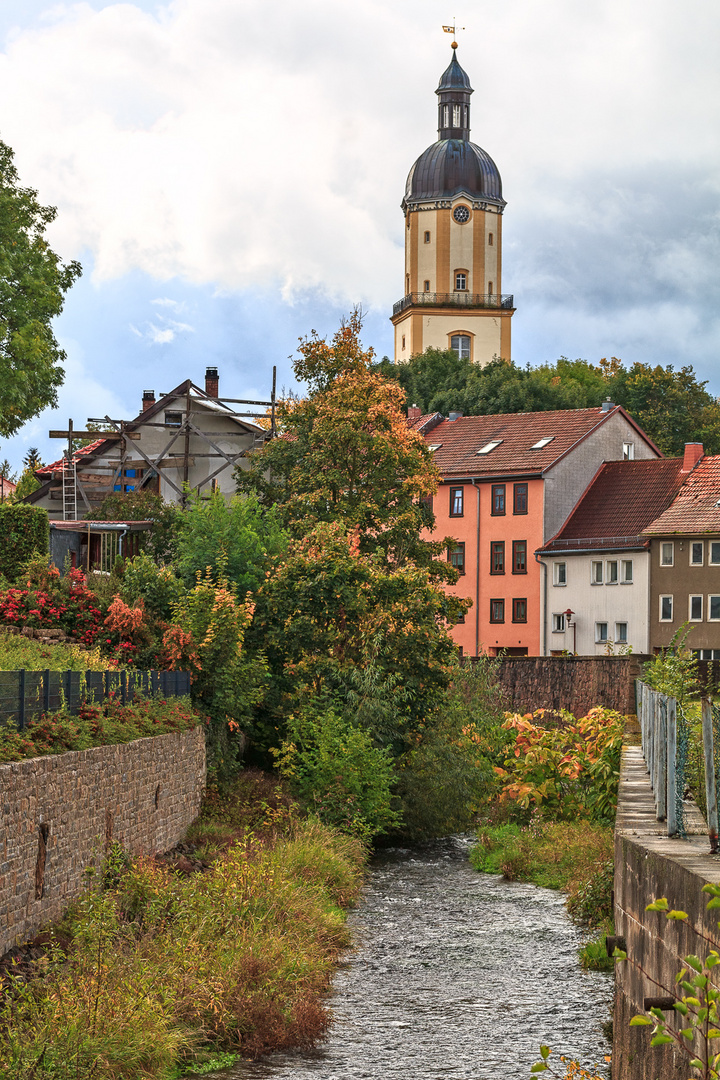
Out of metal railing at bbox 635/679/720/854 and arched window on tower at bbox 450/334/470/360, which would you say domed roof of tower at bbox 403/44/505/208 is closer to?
arched window on tower at bbox 450/334/470/360

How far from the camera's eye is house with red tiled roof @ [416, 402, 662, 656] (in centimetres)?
6481

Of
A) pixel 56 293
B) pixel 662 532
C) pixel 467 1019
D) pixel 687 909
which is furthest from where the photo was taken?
pixel 662 532

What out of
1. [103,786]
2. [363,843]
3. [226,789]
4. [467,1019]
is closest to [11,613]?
[226,789]

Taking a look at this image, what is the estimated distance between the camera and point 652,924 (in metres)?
9.70

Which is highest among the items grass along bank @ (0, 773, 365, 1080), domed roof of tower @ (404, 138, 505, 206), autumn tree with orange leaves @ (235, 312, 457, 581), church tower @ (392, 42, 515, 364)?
domed roof of tower @ (404, 138, 505, 206)

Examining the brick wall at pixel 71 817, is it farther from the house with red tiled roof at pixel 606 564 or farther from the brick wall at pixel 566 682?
the house with red tiled roof at pixel 606 564

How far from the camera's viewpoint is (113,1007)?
13.6 m

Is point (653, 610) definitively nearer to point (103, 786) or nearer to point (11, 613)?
point (11, 613)

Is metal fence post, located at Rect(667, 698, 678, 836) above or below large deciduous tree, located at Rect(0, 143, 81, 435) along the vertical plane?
below

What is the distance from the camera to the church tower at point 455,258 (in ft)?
343

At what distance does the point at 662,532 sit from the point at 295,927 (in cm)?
4318

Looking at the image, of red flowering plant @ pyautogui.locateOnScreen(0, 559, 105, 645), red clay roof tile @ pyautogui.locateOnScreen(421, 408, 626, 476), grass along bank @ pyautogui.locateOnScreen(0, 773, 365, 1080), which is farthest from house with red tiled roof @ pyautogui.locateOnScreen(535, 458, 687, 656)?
grass along bank @ pyautogui.locateOnScreen(0, 773, 365, 1080)

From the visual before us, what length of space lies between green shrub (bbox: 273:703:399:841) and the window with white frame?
32278 millimetres

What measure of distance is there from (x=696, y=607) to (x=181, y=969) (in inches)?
1841
